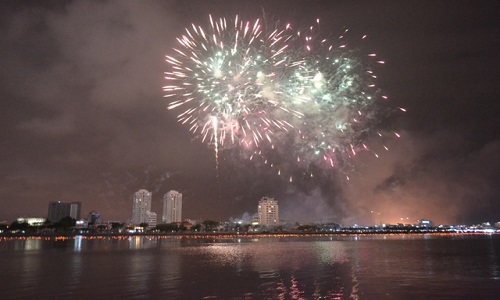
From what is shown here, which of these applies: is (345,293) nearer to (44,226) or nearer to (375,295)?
(375,295)

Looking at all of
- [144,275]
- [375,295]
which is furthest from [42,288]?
[375,295]

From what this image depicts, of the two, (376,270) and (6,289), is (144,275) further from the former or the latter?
(376,270)

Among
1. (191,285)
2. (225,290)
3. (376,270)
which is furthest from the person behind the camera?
(376,270)

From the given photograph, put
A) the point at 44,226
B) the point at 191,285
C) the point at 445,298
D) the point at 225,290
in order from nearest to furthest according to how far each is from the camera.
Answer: the point at 445,298 → the point at 225,290 → the point at 191,285 → the point at 44,226

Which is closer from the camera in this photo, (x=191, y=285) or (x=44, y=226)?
(x=191, y=285)

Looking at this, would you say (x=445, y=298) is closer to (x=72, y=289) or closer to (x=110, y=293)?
(x=110, y=293)

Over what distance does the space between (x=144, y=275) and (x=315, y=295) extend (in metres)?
14.4

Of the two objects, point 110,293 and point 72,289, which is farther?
point 72,289

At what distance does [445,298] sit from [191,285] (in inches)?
597

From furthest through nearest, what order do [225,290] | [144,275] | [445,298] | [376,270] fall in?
[376,270] → [144,275] → [225,290] → [445,298]

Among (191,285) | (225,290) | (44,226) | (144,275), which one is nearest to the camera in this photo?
(225,290)

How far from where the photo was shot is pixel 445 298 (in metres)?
21.6

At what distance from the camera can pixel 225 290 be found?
24250mm

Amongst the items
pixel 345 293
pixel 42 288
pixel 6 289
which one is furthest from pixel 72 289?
pixel 345 293
